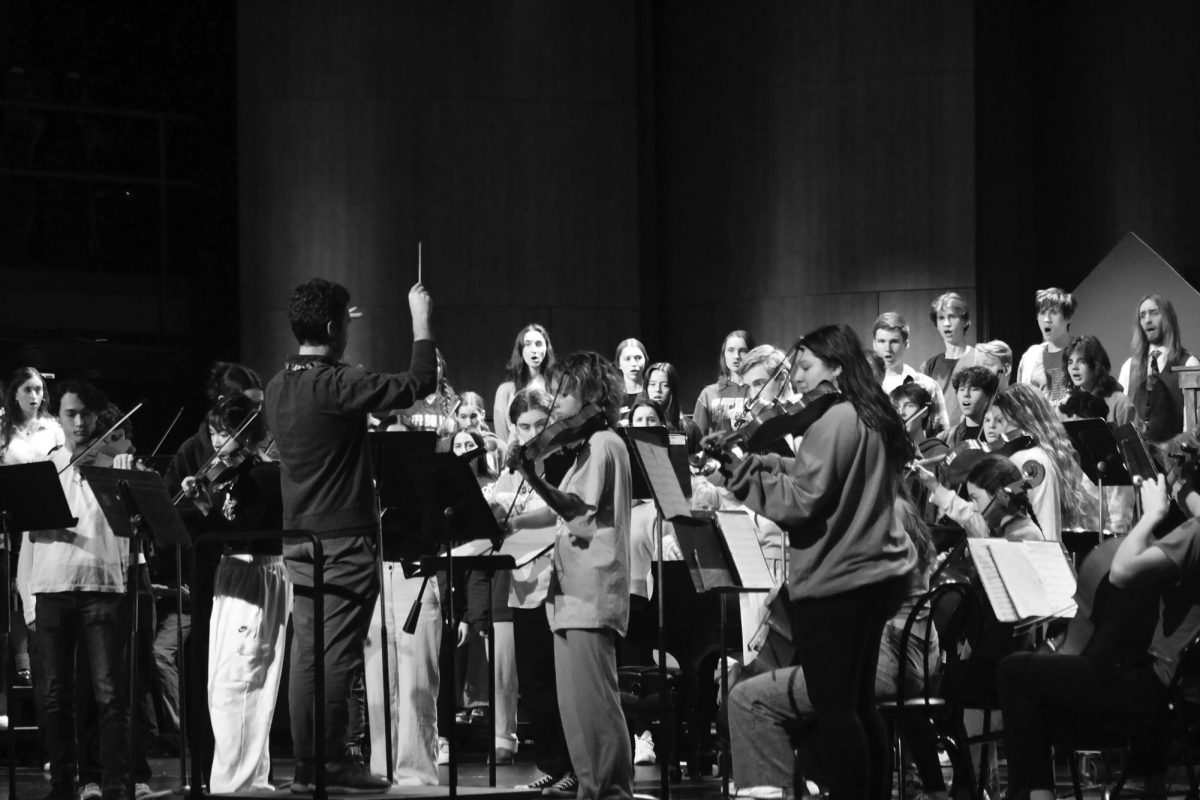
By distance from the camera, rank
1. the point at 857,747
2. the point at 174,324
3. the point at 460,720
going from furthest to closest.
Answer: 1. the point at 174,324
2. the point at 460,720
3. the point at 857,747

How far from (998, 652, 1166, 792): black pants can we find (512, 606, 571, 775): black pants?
2.03m

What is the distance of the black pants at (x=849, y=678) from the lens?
4520 millimetres

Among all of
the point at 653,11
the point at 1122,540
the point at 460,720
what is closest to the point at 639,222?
the point at 653,11

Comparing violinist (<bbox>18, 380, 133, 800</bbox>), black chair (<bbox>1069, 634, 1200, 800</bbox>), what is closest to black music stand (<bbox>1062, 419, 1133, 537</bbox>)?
black chair (<bbox>1069, 634, 1200, 800</bbox>)

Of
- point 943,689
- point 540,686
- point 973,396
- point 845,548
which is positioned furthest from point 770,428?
point 973,396

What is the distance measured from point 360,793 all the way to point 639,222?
690 centimetres

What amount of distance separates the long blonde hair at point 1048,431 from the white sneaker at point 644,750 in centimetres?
210

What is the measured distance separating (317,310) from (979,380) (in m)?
3.51

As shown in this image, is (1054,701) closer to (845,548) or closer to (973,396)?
(845,548)

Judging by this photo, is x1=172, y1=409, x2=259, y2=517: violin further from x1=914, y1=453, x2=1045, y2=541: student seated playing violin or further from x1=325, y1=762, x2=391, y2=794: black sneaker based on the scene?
x1=914, y1=453, x2=1045, y2=541: student seated playing violin

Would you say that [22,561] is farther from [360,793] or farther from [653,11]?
[653,11]

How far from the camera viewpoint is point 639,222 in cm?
1148

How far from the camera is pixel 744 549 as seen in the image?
18.2ft

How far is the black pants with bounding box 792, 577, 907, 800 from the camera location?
4.52 metres
